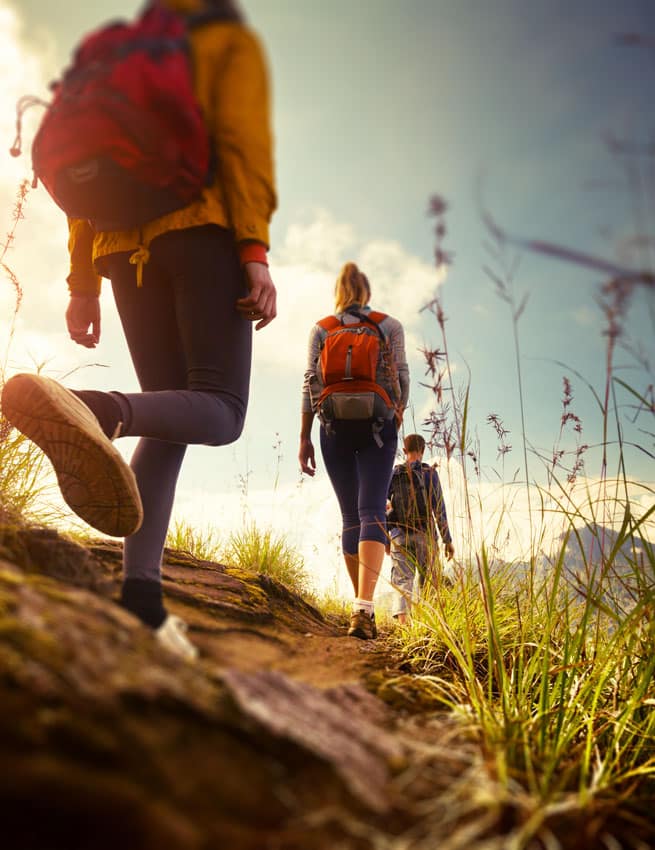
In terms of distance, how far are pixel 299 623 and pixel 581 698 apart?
1.27m

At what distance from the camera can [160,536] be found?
1.42m

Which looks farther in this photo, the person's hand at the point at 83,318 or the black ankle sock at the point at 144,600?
the person's hand at the point at 83,318

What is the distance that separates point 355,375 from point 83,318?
54.0 inches

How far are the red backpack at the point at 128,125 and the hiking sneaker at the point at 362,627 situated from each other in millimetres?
2009

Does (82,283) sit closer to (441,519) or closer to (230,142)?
(230,142)

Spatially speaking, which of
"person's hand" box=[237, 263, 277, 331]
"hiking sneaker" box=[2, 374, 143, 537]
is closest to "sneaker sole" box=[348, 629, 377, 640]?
"hiking sneaker" box=[2, 374, 143, 537]

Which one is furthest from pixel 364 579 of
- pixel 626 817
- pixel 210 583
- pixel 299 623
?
pixel 626 817

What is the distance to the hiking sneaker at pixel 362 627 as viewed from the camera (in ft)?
8.39

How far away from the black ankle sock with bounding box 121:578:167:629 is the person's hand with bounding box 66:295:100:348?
1.05 m

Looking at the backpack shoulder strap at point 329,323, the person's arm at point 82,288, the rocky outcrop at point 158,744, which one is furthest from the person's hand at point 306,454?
the rocky outcrop at point 158,744

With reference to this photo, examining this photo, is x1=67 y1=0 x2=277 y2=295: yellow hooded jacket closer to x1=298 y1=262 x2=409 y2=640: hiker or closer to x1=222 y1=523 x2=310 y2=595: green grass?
x1=298 y1=262 x2=409 y2=640: hiker

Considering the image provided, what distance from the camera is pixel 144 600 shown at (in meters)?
1.22

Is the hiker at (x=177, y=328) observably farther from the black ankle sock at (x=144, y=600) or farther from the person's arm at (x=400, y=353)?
the person's arm at (x=400, y=353)

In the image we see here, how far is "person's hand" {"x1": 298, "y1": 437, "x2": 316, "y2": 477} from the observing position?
11.0 feet
